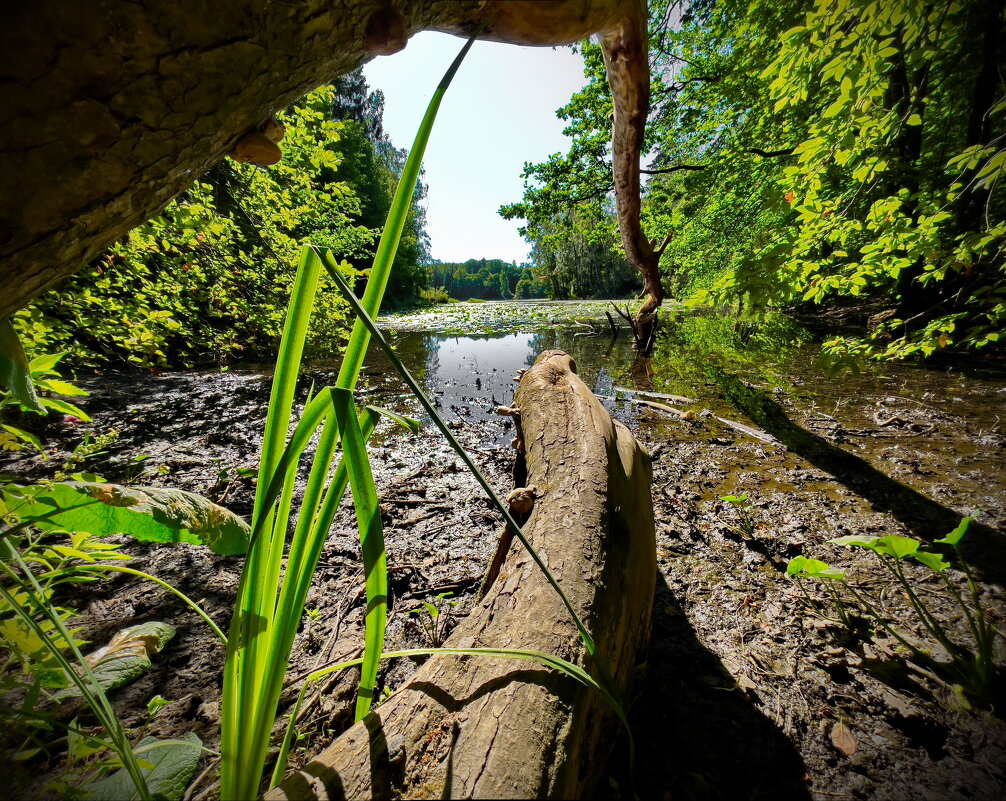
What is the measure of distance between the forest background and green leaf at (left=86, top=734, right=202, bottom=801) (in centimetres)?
138

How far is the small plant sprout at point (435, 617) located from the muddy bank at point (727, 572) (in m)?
0.04

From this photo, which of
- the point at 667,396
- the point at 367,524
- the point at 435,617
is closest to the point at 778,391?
the point at 667,396

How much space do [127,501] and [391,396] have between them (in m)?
3.52

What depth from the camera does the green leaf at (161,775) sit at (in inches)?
23.6

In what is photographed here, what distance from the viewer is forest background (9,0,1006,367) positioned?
1.98m

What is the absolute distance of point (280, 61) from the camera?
2.05 ft

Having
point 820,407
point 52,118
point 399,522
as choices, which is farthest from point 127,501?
point 820,407

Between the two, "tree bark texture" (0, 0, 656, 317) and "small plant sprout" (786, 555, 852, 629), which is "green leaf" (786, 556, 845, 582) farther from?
"tree bark texture" (0, 0, 656, 317)

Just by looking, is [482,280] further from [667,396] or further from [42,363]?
[42,363]

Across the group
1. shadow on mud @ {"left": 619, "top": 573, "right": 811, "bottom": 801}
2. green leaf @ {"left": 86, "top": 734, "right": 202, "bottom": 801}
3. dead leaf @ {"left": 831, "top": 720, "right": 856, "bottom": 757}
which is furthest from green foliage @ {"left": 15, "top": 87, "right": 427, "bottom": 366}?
dead leaf @ {"left": 831, "top": 720, "right": 856, "bottom": 757}

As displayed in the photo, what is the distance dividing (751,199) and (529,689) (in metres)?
9.15

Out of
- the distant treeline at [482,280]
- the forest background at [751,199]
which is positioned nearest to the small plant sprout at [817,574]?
the forest background at [751,199]

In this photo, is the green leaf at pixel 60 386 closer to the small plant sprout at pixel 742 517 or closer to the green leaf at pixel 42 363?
the green leaf at pixel 42 363

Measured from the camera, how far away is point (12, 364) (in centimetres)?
55
